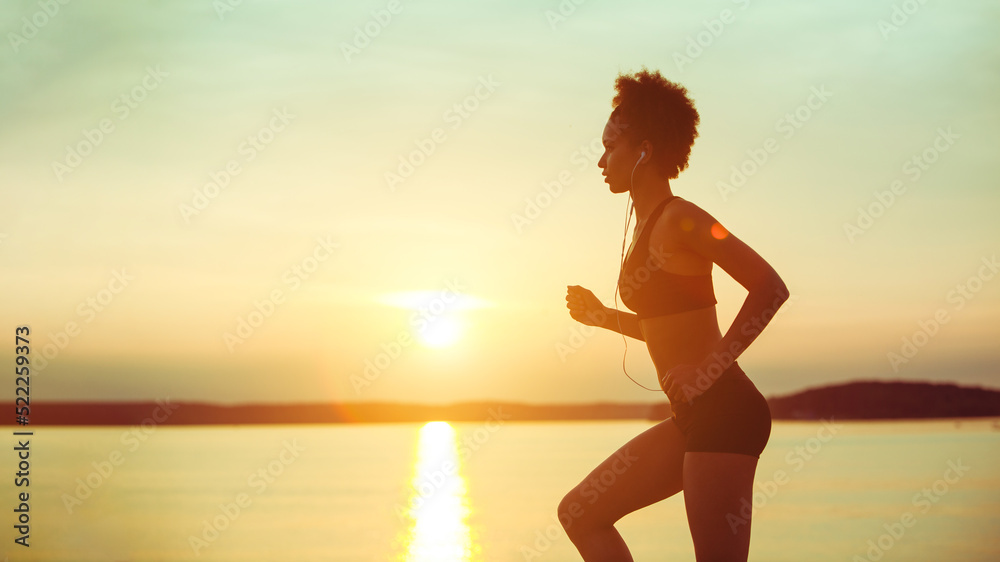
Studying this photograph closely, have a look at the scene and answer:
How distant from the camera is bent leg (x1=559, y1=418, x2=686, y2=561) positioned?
117 inches

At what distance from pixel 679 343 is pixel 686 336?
0.04 meters

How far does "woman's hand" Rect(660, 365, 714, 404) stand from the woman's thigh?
0.23 m

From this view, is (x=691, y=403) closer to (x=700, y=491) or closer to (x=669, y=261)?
(x=700, y=491)

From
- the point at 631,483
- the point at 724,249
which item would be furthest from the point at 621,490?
the point at 724,249

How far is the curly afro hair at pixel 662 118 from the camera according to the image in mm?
3041

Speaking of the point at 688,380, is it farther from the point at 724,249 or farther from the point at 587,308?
the point at 587,308

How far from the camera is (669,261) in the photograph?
2832 mm

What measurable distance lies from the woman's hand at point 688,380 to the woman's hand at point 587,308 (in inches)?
24.1

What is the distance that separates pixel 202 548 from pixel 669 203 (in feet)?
41.8

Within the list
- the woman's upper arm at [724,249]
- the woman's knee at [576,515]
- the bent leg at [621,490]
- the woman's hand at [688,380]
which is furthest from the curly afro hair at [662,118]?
the woman's knee at [576,515]

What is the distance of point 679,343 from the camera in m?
2.87

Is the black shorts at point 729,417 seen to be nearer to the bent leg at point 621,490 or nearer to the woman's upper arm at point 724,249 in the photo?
the bent leg at point 621,490

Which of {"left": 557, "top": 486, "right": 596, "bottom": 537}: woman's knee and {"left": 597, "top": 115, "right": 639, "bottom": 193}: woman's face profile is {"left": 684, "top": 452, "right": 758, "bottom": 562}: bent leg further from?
{"left": 597, "top": 115, "right": 639, "bottom": 193}: woman's face profile

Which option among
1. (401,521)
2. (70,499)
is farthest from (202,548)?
(70,499)
